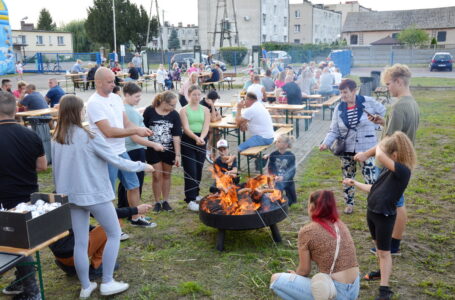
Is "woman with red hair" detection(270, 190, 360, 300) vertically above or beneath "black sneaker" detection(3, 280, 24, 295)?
above

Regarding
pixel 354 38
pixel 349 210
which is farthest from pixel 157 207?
pixel 354 38

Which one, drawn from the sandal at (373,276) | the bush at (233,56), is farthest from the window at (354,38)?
the sandal at (373,276)

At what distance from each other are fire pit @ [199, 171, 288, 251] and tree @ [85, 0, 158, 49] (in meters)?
55.0

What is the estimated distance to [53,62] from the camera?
3922 centimetres

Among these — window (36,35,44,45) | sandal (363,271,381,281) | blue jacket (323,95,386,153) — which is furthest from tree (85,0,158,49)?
sandal (363,271,381,281)

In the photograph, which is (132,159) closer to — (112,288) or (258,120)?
(112,288)

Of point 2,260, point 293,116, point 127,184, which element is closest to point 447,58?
point 293,116

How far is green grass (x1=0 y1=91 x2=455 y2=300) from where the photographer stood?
4305 millimetres

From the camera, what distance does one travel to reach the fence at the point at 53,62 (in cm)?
3747

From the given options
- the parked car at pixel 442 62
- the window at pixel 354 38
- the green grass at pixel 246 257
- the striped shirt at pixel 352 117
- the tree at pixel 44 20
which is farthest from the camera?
the tree at pixel 44 20

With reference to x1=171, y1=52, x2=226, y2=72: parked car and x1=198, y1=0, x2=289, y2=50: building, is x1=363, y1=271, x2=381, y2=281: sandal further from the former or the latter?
x1=198, y1=0, x2=289, y2=50: building

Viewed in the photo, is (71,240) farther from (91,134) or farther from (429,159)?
(429,159)

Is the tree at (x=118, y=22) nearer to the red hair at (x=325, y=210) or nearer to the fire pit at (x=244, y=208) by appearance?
the fire pit at (x=244, y=208)

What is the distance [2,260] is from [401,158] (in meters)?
3.37
